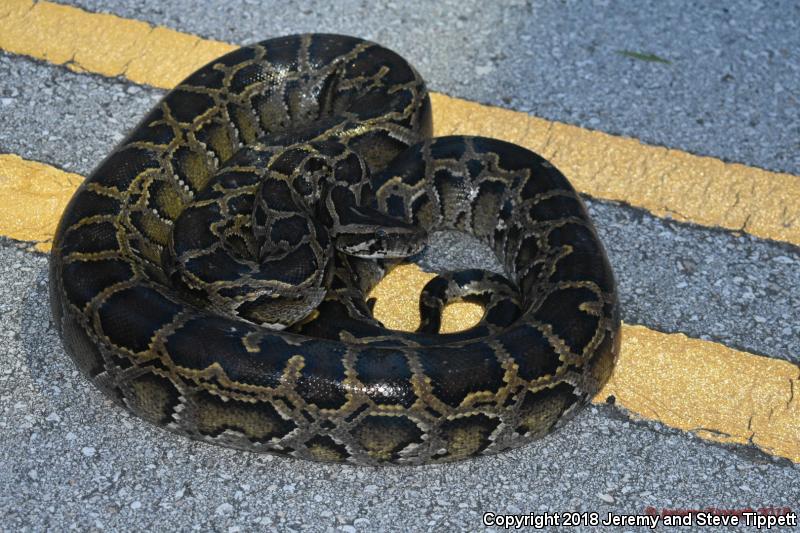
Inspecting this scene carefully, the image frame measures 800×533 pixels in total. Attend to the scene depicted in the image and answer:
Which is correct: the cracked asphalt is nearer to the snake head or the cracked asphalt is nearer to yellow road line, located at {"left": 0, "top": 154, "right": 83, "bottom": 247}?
yellow road line, located at {"left": 0, "top": 154, "right": 83, "bottom": 247}

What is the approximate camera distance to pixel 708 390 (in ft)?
23.7

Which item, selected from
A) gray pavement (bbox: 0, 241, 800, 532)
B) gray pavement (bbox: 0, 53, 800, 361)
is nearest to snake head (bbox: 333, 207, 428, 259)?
gray pavement (bbox: 0, 53, 800, 361)

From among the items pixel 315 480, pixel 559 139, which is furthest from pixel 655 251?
pixel 315 480

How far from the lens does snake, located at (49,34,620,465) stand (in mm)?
6582

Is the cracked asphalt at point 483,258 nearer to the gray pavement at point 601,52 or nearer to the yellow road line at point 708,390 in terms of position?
the gray pavement at point 601,52

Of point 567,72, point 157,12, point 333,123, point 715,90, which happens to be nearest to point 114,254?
point 333,123

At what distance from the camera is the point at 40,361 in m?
7.35

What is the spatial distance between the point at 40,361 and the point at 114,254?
0.91 metres

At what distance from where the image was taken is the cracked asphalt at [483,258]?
6.48 meters

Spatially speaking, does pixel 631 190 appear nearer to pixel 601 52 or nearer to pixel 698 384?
pixel 601 52

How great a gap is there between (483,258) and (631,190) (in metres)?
1.40

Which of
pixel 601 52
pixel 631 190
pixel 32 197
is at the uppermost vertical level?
pixel 601 52

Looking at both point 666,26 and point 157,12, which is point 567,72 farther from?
point 157,12

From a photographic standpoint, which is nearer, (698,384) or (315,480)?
(315,480)
